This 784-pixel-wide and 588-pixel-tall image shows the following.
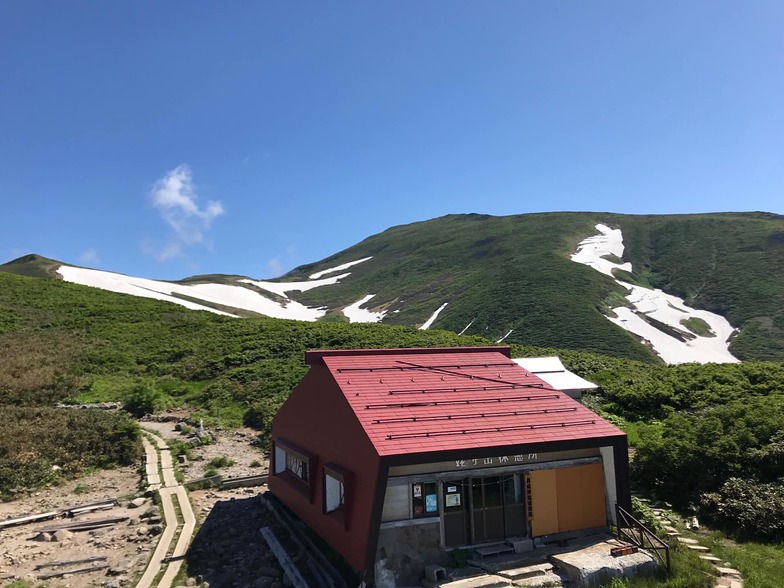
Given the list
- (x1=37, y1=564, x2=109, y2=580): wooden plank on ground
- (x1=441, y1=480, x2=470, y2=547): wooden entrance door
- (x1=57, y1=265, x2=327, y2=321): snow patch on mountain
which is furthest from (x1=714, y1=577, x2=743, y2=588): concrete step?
(x1=57, y1=265, x2=327, y2=321): snow patch on mountain

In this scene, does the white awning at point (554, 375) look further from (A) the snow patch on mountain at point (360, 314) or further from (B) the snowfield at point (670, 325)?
(A) the snow patch on mountain at point (360, 314)

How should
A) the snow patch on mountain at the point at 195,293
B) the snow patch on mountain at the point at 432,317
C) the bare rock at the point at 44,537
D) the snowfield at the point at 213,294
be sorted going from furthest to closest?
1. the snow patch on mountain at the point at 432,317
2. the snowfield at the point at 213,294
3. the snow patch on mountain at the point at 195,293
4. the bare rock at the point at 44,537

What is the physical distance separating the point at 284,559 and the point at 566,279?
302 feet

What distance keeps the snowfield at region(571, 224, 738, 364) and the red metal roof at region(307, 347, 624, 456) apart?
2394 inches

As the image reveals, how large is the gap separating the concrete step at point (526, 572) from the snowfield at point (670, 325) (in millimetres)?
64089

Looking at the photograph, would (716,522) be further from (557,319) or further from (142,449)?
(557,319)

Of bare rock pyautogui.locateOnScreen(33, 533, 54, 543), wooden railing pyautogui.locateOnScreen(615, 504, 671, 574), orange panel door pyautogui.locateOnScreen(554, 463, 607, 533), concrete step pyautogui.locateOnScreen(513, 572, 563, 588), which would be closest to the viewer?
concrete step pyautogui.locateOnScreen(513, 572, 563, 588)

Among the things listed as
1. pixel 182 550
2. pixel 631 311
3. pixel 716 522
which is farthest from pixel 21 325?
pixel 631 311

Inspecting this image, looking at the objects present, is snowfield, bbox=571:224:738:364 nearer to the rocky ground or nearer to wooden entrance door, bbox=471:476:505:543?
wooden entrance door, bbox=471:476:505:543

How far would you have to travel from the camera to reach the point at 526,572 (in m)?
11.1

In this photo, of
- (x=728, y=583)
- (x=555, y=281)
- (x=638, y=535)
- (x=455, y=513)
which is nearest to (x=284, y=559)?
(x=455, y=513)

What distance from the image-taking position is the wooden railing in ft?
38.0

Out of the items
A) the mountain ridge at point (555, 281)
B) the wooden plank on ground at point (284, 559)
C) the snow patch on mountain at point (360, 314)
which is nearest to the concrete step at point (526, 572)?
the wooden plank on ground at point (284, 559)

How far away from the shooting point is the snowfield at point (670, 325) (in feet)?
230
